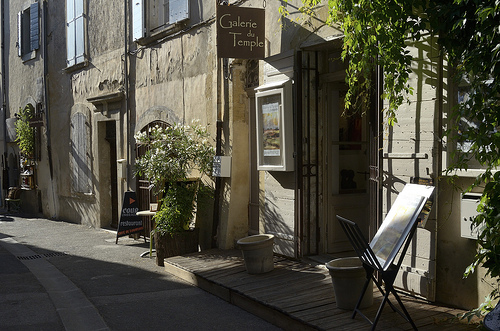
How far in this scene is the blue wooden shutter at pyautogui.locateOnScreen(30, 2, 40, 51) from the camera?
14.3 meters

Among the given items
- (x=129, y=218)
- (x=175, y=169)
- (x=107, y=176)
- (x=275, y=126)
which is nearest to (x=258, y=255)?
(x=275, y=126)

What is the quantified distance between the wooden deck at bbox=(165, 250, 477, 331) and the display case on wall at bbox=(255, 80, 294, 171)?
1.18m

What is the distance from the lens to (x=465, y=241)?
4555 millimetres

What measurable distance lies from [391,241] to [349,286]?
2.07 feet

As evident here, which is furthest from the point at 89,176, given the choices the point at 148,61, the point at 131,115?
the point at 148,61

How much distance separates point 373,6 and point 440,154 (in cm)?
135

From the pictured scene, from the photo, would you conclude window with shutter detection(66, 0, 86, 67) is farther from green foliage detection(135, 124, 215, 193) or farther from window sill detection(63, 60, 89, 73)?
green foliage detection(135, 124, 215, 193)

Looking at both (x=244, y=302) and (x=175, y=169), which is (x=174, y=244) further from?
(x=244, y=302)

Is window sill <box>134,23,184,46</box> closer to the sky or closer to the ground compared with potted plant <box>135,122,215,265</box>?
closer to the sky

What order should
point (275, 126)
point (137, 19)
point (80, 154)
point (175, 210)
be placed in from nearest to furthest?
1. point (275, 126)
2. point (175, 210)
3. point (137, 19)
4. point (80, 154)

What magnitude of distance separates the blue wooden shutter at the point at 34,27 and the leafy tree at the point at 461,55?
36.1 ft

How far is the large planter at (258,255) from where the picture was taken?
238 inches

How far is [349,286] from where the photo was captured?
4648 mm

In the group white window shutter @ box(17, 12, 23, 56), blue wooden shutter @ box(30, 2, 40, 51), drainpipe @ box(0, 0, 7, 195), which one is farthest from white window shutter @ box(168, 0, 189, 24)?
drainpipe @ box(0, 0, 7, 195)
